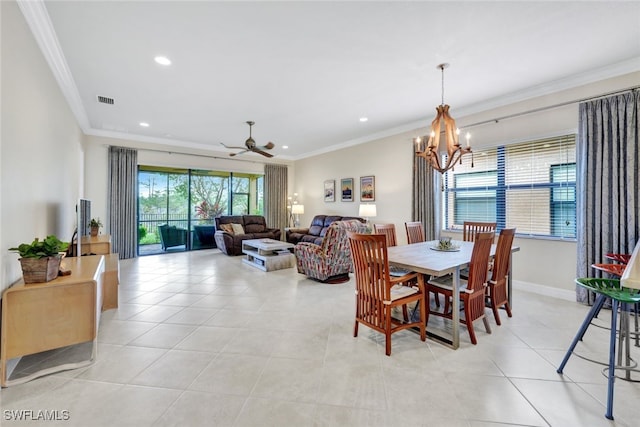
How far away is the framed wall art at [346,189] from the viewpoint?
677cm

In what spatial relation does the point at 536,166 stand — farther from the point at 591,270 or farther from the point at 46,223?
the point at 46,223

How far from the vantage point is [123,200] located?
20.2 feet

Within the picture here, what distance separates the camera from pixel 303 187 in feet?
27.9

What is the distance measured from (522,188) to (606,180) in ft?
2.97

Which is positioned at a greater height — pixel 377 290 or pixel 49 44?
pixel 49 44

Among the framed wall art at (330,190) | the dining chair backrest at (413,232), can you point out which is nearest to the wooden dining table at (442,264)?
the dining chair backrest at (413,232)

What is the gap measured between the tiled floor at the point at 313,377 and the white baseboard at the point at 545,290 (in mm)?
409

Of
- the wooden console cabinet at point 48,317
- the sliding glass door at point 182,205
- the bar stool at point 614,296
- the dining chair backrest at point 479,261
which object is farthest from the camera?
the sliding glass door at point 182,205

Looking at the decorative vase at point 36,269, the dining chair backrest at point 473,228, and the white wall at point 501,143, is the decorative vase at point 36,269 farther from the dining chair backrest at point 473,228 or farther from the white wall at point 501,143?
the white wall at point 501,143

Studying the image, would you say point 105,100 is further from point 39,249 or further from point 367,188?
point 367,188

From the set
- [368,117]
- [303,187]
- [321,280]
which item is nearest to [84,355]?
[321,280]

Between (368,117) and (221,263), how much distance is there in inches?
167

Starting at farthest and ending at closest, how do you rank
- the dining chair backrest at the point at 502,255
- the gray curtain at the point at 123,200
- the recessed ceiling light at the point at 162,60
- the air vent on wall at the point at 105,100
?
1. the gray curtain at the point at 123,200
2. the air vent on wall at the point at 105,100
3. the recessed ceiling light at the point at 162,60
4. the dining chair backrest at the point at 502,255

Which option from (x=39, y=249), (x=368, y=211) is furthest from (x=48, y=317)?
(x=368, y=211)
